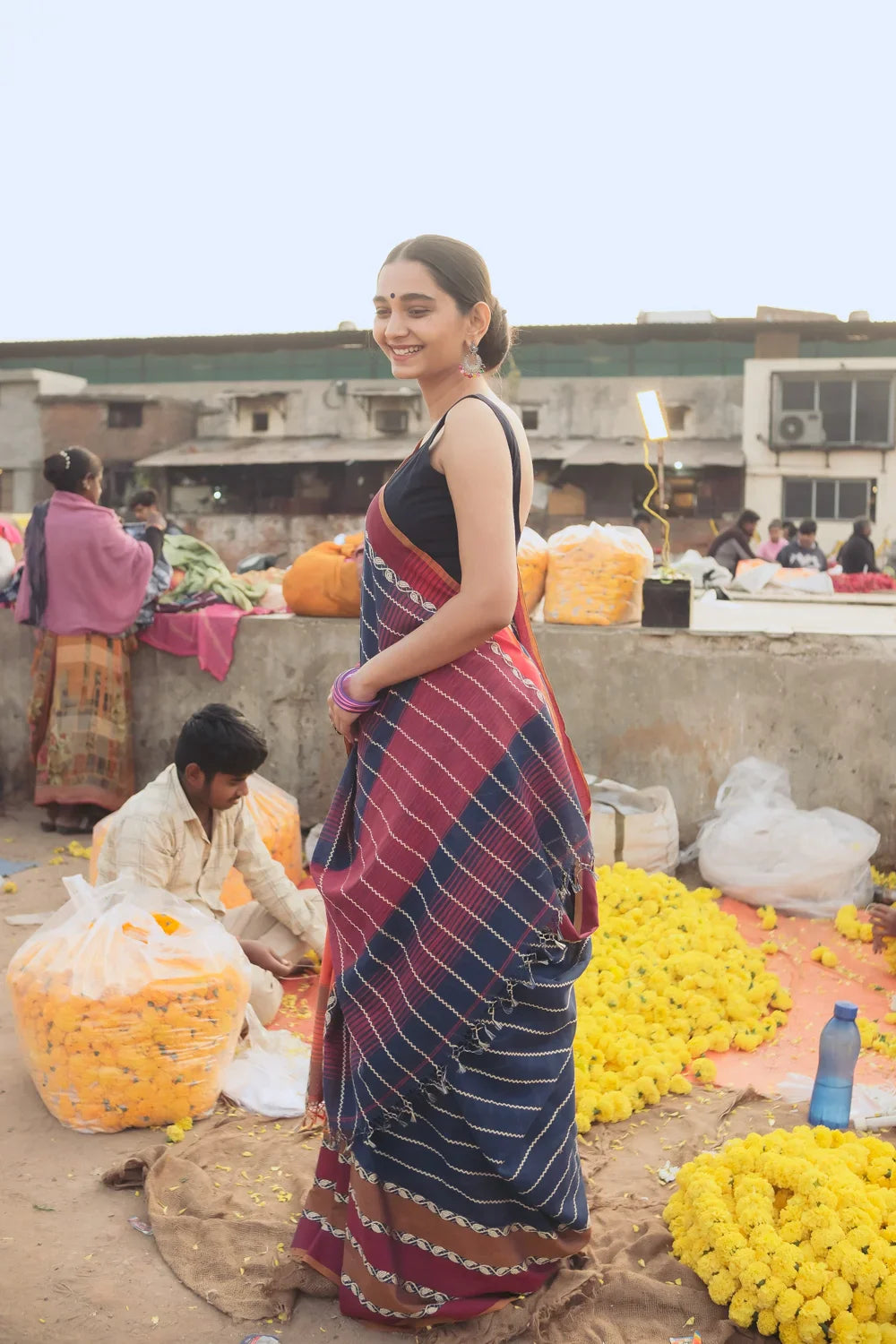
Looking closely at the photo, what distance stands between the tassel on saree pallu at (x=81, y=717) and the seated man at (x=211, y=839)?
2.15 m

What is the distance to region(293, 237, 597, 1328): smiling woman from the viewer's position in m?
2.15

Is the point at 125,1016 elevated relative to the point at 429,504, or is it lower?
lower

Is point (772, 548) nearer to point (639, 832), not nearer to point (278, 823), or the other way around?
point (639, 832)

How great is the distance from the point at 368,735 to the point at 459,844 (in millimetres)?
283

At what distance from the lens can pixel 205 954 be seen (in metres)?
3.24

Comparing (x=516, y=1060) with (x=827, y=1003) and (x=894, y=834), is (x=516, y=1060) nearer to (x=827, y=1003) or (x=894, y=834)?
(x=827, y=1003)

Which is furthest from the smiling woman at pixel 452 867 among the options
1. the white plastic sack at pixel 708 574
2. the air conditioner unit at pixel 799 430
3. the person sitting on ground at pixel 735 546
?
the air conditioner unit at pixel 799 430

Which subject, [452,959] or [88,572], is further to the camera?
[88,572]

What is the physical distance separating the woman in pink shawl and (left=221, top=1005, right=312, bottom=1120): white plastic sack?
106 inches

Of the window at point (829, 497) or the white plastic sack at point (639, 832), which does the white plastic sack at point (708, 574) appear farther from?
the window at point (829, 497)

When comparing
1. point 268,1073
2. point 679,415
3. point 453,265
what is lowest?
point 268,1073

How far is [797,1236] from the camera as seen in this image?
2293 mm

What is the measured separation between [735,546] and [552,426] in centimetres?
1645

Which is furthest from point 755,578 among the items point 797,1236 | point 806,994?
point 797,1236
